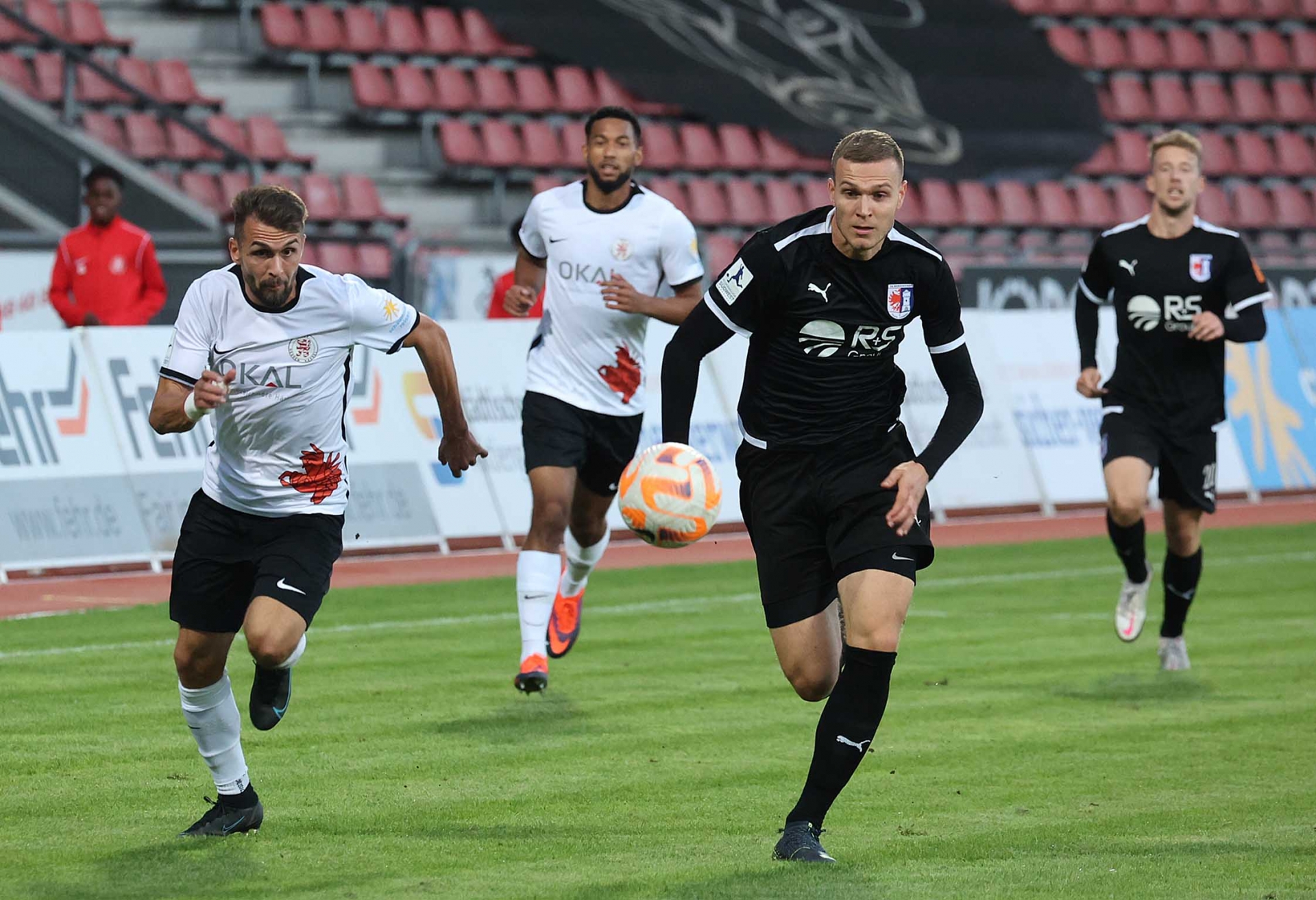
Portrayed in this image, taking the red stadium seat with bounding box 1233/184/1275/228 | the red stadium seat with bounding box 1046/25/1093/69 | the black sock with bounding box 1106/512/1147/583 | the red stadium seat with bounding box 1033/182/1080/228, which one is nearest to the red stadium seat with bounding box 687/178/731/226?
the red stadium seat with bounding box 1033/182/1080/228

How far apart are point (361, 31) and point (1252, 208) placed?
43.3 ft

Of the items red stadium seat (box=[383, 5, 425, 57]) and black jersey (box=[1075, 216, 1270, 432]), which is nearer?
black jersey (box=[1075, 216, 1270, 432])

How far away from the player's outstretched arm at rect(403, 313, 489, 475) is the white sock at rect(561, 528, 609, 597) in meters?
3.44

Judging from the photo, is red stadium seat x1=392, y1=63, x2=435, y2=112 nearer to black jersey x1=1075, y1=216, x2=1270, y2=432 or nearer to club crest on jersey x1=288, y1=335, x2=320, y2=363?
black jersey x1=1075, y1=216, x2=1270, y2=432

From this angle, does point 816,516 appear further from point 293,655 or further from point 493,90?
point 493,90

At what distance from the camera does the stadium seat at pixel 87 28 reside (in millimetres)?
23312

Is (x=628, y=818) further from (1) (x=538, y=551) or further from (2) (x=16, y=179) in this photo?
(2) (x=16, y=179)

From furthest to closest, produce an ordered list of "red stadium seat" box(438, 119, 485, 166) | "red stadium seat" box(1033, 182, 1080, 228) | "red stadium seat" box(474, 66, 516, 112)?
"red stadium seat" box(1033, 182, 1080, 228), "red stadium seat" box(474, 66, 516, 112), "red stadium seat" box(438, 119, 485, 166)

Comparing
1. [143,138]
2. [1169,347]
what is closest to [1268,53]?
[143,138]

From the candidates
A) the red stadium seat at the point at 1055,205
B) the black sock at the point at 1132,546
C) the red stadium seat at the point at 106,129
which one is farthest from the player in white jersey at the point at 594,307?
the red stadium seat at the point at 1055,205

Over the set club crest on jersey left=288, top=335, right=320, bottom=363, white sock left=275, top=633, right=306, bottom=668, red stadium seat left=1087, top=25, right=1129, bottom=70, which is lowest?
white sock left=275, top=633, right=306, bottom=668

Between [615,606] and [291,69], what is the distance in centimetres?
1453

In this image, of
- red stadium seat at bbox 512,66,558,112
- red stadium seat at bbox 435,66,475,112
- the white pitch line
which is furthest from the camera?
red stadium seat at bbox 512,66,558,112

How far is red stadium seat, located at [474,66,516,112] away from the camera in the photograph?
26.1 m
